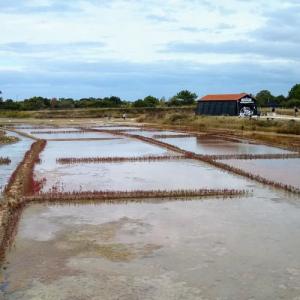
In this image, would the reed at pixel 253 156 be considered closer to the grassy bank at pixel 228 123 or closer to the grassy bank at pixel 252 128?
the grassy bank at pixel 252 128

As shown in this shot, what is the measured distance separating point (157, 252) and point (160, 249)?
0.13 meters

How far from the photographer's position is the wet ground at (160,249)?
202 inches

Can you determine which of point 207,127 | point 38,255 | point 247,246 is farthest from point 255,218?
point 207,127

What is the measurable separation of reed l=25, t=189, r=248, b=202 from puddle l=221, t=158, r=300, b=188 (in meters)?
1.98

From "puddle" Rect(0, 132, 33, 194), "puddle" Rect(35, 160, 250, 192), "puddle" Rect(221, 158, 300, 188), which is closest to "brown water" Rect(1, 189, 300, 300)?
"puddle" Rect(35, 160, 250, 192)

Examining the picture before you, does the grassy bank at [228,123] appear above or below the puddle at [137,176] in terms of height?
above

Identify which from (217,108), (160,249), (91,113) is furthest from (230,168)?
(91,113)

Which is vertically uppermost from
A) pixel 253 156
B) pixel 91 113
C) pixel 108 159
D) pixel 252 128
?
pixel 91 113

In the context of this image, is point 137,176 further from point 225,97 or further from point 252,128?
point 225,97

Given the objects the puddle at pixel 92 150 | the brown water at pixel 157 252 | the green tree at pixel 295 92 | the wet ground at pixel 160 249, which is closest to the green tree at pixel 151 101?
the green tree at pixel 295 92

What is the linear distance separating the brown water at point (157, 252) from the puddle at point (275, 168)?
3.06m

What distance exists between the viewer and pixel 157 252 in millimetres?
6262

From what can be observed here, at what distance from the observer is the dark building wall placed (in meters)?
35.3

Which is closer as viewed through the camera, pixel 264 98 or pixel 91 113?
pixel 91 113
